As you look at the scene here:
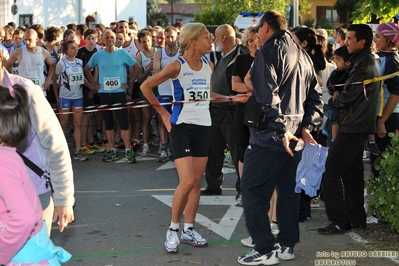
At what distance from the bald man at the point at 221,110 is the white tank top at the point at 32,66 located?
13.2 ft

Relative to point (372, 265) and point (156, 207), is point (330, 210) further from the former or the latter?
point (156, 207)

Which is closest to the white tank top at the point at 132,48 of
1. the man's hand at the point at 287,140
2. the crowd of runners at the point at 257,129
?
the crowd of runners at the point at 257,129

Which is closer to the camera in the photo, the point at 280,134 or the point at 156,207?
the point at 280,134

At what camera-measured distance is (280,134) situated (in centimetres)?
594

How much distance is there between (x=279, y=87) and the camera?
19.6 feet

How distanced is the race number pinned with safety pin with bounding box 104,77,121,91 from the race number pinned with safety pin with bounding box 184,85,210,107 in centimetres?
562

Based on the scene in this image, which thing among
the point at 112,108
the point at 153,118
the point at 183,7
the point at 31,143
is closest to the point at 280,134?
the point at 31,143

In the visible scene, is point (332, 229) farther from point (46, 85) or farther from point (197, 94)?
point (46, 85)

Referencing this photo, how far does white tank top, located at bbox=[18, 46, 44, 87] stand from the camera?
12258 mm

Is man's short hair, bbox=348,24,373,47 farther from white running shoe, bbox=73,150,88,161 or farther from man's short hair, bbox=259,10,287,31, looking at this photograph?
white running shoe, bbox=73,150,88,161

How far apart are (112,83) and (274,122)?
6.87m

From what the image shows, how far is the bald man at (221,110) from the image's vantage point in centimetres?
862

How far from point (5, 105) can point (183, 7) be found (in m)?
113

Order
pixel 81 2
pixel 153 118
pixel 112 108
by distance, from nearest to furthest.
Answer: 1. pixel 112 108
2. pixel 153 118
3. pixel 81 2
